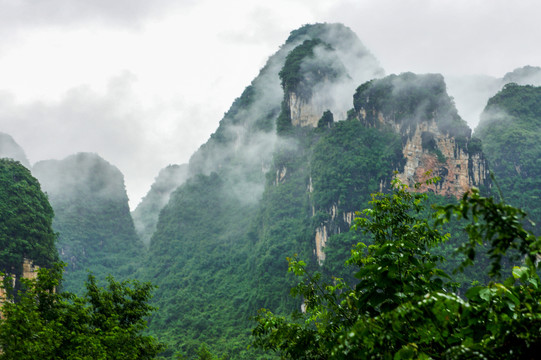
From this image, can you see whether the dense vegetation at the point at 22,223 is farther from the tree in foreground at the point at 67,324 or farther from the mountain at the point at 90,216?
the mountain at the point at 90,216

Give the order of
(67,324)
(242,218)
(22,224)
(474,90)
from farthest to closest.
→ (474,90)
(242,218)
(22,224)
(67,324)

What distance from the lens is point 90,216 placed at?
8594 centimetres

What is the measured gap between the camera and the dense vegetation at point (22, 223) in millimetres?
28438

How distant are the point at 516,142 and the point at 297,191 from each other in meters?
33.0

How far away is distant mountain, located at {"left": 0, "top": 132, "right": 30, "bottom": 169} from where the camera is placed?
81.7 meters

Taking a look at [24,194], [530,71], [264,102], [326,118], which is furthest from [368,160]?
[530,71]

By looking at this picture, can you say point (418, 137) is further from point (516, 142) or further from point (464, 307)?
point (464, 307)

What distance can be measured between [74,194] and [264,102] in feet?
161

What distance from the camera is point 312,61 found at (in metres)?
66.8

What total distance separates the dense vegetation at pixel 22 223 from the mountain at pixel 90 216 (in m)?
40.5

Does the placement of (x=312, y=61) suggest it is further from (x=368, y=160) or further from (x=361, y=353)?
(x=361, y=353)

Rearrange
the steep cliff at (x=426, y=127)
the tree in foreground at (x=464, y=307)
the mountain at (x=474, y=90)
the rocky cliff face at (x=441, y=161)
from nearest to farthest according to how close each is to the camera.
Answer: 1. the tree in foreground at (x=464, y=307)
2. the rocky cliff face at (x=441, y=161)
3. the steep cliff at (x=426, y=127)
4. the mountain at (x=474, y=90)

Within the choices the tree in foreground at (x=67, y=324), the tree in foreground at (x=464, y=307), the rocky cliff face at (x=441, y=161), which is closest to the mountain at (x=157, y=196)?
the rocky cliff face at (x=441, y=161)

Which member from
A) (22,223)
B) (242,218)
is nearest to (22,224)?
(22,223)
